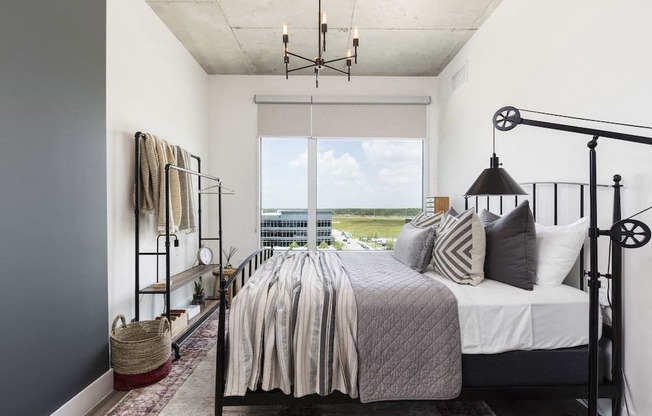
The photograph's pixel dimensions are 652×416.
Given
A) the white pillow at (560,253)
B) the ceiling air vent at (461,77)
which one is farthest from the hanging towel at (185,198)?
the ceiling air vent at (461,77)

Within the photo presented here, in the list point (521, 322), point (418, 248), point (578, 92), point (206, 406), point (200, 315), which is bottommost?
point (206, 406)

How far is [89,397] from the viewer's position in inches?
76.3

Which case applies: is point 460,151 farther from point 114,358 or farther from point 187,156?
point 114,358

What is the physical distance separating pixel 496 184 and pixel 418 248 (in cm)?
63

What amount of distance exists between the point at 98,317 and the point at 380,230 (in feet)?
10.4

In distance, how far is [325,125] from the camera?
4180 millimetres

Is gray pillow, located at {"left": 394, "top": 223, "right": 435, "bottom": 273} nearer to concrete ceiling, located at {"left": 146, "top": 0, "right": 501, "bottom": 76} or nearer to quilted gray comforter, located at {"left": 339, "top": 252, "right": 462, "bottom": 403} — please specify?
quilted gray comforter, located at {"left": 339, "top": 252, "right": 462, "bottom": 403}

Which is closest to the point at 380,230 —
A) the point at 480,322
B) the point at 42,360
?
the point at 480,322

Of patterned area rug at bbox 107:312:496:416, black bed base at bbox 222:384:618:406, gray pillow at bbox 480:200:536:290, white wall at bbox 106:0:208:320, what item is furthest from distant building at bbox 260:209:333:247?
black bed base at bbox 222:384:618:406

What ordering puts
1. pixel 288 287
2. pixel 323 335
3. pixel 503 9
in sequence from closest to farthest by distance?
pixel 323 335
pixel 288 287
pixel 503 9

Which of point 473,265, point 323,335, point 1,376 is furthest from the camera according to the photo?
point 473,265

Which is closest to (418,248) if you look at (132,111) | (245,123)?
(132,111)

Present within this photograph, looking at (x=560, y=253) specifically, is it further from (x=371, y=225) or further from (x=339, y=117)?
(x=339, y=117)

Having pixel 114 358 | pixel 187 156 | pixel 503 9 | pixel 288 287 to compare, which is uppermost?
pixel 503 9
